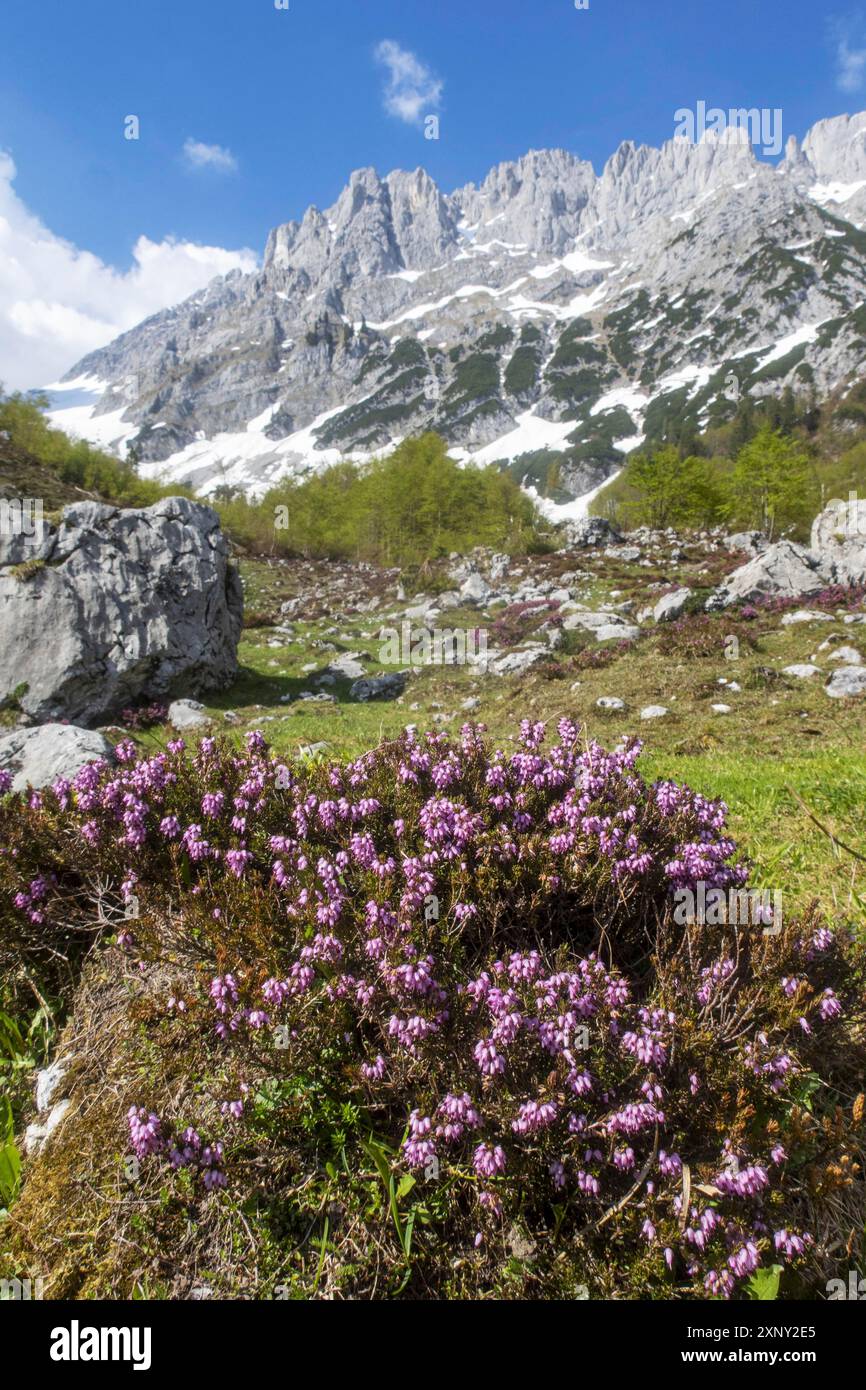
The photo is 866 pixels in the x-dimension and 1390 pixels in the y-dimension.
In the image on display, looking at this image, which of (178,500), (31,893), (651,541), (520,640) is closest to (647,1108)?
(31,893)

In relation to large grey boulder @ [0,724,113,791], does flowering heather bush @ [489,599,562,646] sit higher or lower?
higher

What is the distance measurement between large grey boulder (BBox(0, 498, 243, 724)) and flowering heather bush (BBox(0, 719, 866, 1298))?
12818 mm

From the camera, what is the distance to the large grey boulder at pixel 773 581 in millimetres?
→ 23859

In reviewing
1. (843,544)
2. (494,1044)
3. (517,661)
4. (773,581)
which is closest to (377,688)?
(517,661)

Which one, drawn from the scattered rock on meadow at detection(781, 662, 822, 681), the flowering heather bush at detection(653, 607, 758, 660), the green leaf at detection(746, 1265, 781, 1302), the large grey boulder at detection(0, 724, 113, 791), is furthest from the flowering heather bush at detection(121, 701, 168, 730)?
the green leaf at detection(746, 1265, 781, 1302)

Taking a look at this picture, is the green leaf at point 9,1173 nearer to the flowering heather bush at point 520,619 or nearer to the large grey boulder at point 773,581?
the flowering heather bush at point 520,619

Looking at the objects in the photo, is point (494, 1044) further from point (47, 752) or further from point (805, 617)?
point (805, 617)

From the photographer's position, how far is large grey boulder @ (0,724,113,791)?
6621 millimetres

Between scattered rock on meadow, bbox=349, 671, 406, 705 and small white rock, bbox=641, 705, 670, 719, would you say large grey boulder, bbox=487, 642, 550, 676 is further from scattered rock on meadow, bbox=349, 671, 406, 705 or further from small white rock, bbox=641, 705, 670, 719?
small white rock, bbox=641, 705, 670, 719

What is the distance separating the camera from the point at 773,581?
2439 centimetres

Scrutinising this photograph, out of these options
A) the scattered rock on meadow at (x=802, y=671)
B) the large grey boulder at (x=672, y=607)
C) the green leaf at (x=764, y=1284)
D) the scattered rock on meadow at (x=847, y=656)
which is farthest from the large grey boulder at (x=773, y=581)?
the green leaf at (x=764, y=1284)

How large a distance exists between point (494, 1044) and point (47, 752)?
671 cm

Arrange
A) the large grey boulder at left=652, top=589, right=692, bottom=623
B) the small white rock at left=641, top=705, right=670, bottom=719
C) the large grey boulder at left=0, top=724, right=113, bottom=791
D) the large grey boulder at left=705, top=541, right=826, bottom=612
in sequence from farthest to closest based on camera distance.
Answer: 1. the large grey boulder at left=705, top=541, right=826, bottom=612
2. the large grey boulder at left=652, top=589, right=692, bottom=623
3. the small white rock at left=641, top=705, right=670, bottom=719
4. the large grey boulder at left=0, top=724, right=113, bottom=791

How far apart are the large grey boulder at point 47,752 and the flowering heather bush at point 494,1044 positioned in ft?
10.5
